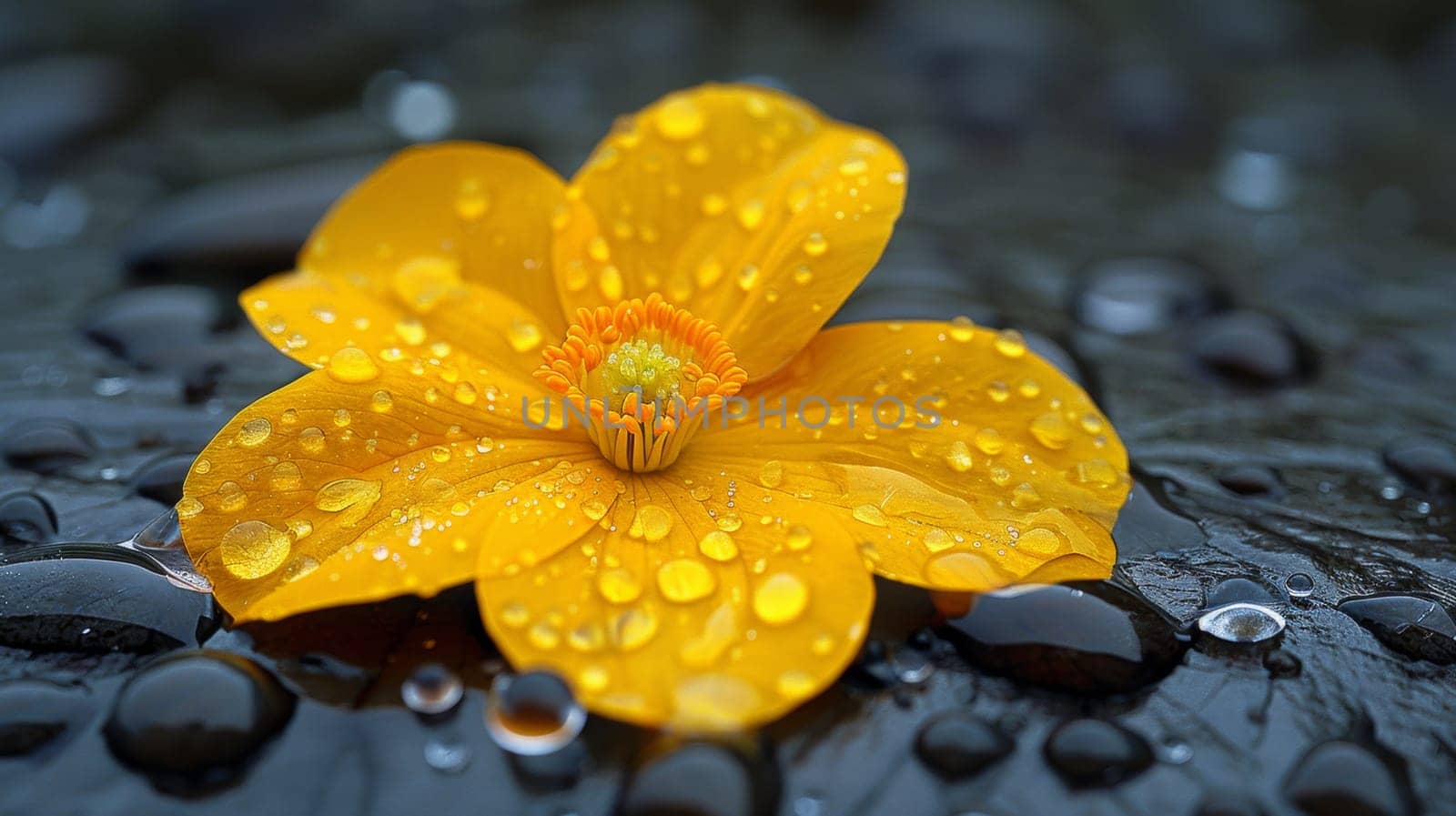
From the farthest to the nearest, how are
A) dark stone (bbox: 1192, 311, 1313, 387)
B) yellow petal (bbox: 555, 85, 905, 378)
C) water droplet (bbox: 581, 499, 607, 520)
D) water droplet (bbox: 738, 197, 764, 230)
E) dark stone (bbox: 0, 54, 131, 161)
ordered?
dark stone (bbox: 0, 54, 131, 161)
dark stone (bbox: 1192, 311, 1313, 387)
water droplet (bbox: 738, 197, 764, 230)
yellow petal (bbox: 555, 85, 905, 378)
water droplet (bbox: 581, 499, 607, 520)

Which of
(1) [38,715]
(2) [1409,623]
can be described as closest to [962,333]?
(2) [1409,623]

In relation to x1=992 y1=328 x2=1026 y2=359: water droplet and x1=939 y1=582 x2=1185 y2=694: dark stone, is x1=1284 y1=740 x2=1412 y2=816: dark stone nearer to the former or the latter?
x1=939 y1=582 x2=1185 y2=694: dark stone

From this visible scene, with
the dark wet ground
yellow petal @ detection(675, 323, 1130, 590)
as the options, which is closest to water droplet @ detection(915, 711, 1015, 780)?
the dark wet ground

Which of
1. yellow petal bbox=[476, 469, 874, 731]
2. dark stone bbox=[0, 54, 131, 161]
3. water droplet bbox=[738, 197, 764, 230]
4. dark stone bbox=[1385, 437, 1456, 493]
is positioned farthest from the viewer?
dark stone bbox=[0, 54, 131, 161]

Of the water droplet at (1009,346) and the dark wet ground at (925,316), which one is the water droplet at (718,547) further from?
the water droplet at (1009,346)

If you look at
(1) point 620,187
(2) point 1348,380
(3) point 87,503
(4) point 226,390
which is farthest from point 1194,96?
(3) point 87,503

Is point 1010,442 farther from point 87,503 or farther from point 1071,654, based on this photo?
point 87,503
